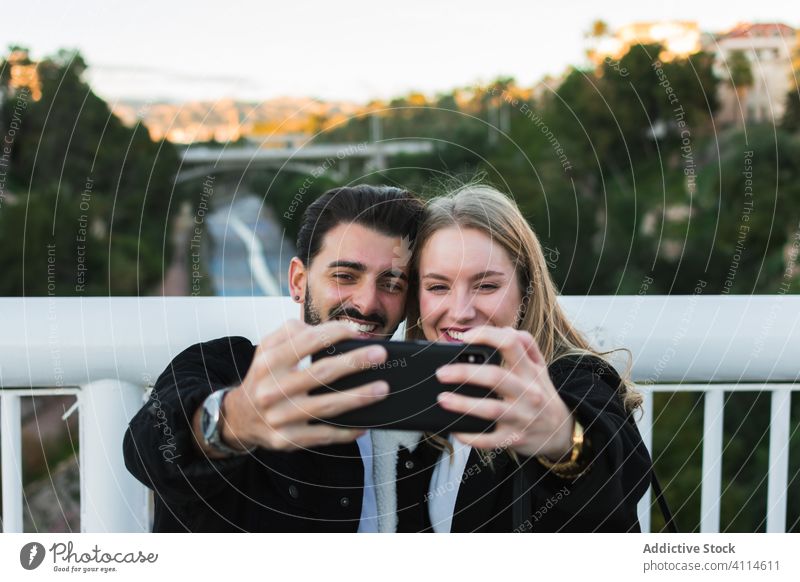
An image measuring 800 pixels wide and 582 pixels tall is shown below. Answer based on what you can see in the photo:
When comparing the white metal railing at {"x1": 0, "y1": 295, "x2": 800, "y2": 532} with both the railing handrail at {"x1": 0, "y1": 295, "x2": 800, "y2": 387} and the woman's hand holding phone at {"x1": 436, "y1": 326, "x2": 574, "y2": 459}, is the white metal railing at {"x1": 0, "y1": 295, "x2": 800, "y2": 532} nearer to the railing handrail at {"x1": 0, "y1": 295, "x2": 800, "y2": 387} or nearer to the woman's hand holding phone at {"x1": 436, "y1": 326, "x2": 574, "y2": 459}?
the railing handrail at {"x1": 0, "y1": 295, "x2": 800, "y2": 387}

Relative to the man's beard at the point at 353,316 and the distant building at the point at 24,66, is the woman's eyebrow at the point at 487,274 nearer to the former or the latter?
the man's beard at the point at 353,316

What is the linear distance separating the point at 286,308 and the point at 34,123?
932cm

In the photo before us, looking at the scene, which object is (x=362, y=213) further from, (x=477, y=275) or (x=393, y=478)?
(x=393, y=478)

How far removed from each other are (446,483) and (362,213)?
25cm

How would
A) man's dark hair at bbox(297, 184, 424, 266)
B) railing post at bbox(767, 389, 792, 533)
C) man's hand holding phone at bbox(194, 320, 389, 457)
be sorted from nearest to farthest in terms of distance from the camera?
1. man's hand holding phone at bbox(194, 320, 389, 457)
2. man's dark hair at bbox(297, 184, 424, 266)
3. railing post at bbox(767, 389, 792, 533)

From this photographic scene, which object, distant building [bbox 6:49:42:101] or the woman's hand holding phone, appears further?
distant building [bbox 6:49:42:101]

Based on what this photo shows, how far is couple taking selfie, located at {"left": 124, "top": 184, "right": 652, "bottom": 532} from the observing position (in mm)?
558

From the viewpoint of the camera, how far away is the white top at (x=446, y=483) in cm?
69

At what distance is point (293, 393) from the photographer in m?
0.49

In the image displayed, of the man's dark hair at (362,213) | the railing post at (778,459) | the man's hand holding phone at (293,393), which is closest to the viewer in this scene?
the man's hand holding phone at (293,393)

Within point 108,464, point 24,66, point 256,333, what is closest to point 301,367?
point 256,333

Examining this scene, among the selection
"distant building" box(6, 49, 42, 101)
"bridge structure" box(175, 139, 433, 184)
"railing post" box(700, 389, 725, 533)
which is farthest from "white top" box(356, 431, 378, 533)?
"distant building" box(6, 49, 42, 101)
